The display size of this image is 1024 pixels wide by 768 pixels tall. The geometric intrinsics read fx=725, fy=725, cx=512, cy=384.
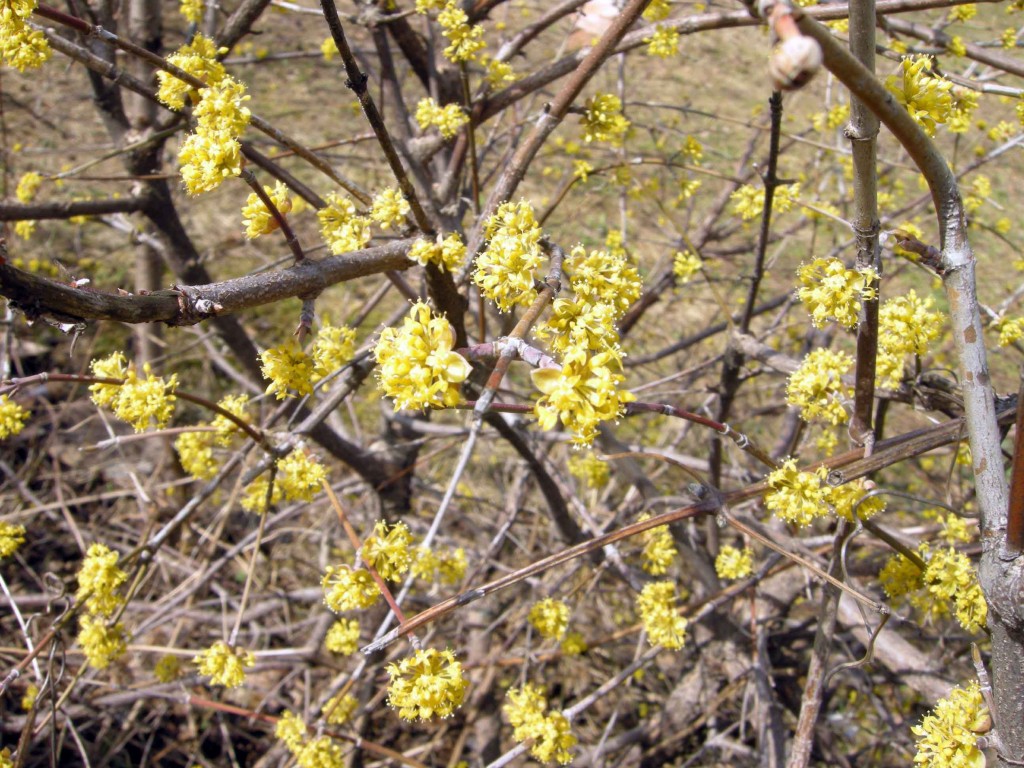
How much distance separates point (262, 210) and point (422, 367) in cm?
66

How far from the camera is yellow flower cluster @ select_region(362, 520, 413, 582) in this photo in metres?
1.70

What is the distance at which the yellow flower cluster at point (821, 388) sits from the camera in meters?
1.87

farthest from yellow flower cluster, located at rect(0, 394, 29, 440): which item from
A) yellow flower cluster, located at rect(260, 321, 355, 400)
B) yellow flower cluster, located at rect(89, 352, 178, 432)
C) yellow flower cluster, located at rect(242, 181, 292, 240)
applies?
yellow flower cluster, located at rect(242, 181, 292, 240)

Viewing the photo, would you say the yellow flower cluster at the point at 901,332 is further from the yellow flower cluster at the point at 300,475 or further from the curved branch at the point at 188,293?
the yellow flower cluster at the point at 300,475

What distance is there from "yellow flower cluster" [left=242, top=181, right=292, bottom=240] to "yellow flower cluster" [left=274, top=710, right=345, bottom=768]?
145 centimetres

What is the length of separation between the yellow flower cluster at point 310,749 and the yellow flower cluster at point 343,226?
1410 millimetres

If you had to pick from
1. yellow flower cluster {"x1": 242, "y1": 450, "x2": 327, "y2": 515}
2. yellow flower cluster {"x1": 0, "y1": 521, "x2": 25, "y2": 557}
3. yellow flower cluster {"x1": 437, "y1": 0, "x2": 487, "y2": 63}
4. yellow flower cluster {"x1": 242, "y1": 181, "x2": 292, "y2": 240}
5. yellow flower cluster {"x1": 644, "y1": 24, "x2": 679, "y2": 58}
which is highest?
yellow flower cluster {"x1": 644, "y1": 24, "x2": 679, "y2": 58}

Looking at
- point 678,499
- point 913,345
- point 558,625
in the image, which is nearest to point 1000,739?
point 913,345

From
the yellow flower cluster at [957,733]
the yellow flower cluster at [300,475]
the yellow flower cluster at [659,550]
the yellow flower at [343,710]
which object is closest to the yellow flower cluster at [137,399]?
the yellow flower cluster at [300,475]

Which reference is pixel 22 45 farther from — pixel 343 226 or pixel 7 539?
pixel 7 539

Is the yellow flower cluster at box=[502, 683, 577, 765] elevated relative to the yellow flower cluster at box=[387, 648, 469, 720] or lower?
lower

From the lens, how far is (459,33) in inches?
98.3

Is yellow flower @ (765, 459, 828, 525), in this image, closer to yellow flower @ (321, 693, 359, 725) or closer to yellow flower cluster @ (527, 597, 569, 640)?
yellow flower cluster @ (527, 597, 569, 640)

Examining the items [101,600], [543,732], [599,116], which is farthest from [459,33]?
[543,732]
